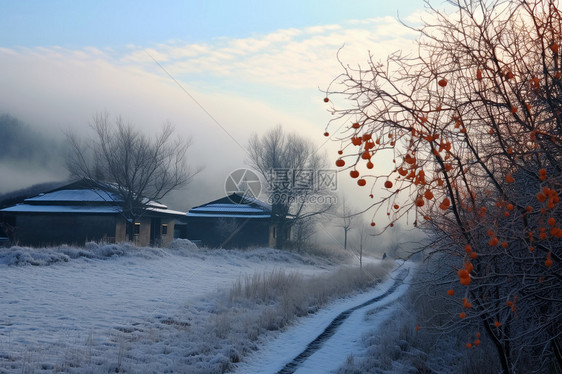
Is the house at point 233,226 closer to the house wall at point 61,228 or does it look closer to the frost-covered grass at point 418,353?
the house wall at point 61,228

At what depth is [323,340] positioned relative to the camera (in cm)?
1034

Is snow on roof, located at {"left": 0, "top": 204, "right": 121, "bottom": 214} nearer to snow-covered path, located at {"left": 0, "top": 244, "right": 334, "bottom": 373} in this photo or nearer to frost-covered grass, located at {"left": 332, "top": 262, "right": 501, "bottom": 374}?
snow-covered path, located at {"left": 0, "top": 244, "right": 334, "bottom": 373}

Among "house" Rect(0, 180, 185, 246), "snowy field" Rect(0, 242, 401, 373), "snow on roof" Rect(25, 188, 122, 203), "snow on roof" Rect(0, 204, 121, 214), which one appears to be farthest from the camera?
"snow on roof" Rect(25, 188, 122, 203)

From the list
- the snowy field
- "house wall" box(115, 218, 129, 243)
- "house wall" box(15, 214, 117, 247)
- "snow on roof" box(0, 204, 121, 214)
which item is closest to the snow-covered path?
the snowy field

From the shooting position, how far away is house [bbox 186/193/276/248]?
134ft

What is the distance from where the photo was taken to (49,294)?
535 inches

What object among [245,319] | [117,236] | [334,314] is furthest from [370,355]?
[117,236]

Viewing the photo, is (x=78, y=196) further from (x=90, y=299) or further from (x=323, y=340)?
(x=323, y=340)

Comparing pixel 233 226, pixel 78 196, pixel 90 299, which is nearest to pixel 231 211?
pixel 233 226

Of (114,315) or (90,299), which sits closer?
(114,315)

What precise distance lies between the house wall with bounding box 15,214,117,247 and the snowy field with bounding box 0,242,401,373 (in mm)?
9198

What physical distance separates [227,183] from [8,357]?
37.0 meters

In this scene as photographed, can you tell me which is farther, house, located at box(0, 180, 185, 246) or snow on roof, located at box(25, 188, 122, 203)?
snow on roof, located at box(25, 188, 122, 203)

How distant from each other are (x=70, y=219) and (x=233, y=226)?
43.4ft
